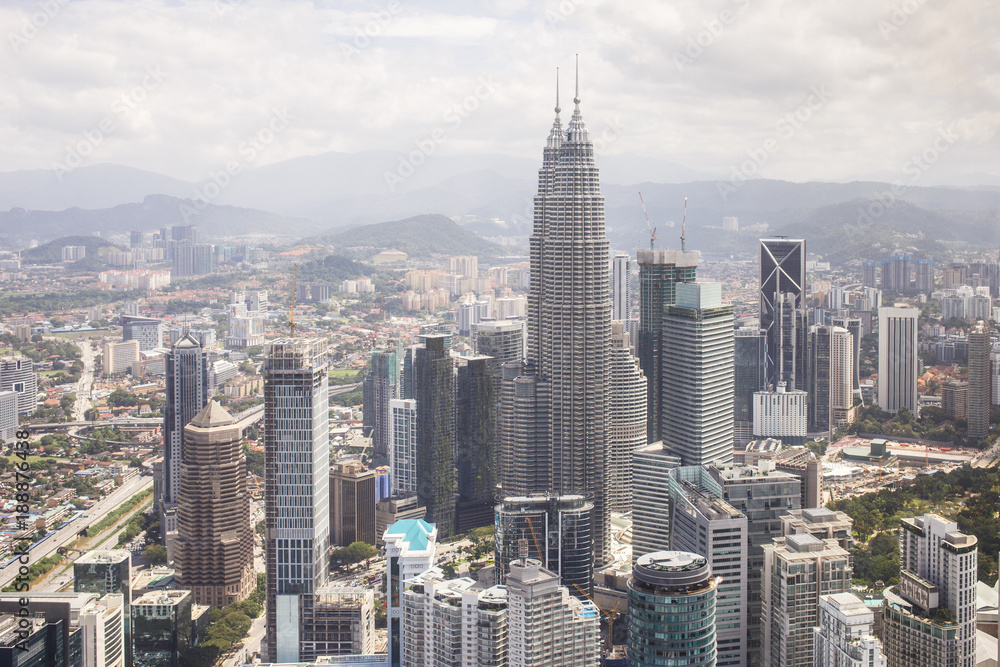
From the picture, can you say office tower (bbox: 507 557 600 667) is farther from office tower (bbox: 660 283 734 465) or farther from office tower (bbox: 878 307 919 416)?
office tower (bbox: 878 307 919 416)

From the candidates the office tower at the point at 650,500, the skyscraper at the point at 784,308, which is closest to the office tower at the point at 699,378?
the office tower at the point at 650,500

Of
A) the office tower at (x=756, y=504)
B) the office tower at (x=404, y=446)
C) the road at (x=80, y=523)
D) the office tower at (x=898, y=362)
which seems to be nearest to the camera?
the office tower at (x=756, y=504)

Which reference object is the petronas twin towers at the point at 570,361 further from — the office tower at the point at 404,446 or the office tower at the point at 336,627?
the office tower at the point at 336,627

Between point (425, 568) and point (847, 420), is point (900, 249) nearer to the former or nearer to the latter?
point (847, 420)

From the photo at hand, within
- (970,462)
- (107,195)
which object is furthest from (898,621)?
(107,195)

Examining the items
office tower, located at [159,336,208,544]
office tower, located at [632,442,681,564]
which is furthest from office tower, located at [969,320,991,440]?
office tower, located at [159,336,208,544]

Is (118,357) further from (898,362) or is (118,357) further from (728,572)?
(728,572)
